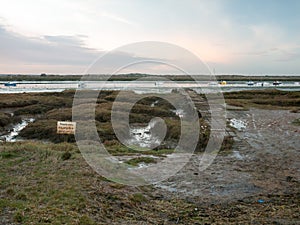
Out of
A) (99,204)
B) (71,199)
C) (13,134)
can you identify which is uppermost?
(71,199)

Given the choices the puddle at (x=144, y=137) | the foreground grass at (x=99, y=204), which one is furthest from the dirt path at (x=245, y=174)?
the puddle at (x=144, y=137)

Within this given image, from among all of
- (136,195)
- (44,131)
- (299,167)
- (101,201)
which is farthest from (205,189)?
(44,131)

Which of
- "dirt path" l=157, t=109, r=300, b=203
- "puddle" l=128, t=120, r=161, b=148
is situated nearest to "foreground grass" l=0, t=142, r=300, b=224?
"dirt path" l=157, t=109, r=300, b=203

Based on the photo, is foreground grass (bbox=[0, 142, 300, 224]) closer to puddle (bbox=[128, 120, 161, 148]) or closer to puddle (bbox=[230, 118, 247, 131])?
puddle (bbox=[128, 120, 161, 148])

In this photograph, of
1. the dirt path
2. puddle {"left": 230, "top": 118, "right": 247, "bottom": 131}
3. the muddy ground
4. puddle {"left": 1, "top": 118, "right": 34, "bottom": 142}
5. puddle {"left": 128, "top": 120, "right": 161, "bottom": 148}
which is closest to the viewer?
the muddy ground

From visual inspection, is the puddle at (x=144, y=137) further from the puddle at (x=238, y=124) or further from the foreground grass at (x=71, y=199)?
the foreground grass at (x=71, y=199)

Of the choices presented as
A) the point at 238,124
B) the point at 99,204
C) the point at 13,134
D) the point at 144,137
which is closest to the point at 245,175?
the point at 99,204

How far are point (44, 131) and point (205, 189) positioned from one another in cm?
1267

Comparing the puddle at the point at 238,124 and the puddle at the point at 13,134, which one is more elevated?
the puddle at the point at 238,124

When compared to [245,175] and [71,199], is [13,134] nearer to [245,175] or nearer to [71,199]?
[71,199]

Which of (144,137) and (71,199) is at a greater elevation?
(71,199)

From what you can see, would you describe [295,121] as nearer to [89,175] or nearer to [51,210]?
[89,175]

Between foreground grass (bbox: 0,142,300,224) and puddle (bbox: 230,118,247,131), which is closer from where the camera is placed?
foreground grass (bbox: 0,142,300,224)

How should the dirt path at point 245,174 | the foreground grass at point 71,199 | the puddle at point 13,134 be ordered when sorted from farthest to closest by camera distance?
1. the puddle at point 13,134
2. the dirt path at point 245,174
3. the foreground grass at point 71,199
